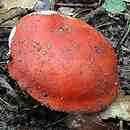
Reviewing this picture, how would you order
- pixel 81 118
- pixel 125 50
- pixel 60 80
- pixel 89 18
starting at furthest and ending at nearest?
pixel 89 18 < pixel 125 50 < pixel 81 118 < pixel 60 80

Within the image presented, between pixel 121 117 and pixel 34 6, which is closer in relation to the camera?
pixel 121 117

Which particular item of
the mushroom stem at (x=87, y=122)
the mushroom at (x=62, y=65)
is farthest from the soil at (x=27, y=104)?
the mushroom at (x=62, y=65)

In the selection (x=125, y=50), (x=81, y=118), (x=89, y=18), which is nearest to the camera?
(x=81, y=118)

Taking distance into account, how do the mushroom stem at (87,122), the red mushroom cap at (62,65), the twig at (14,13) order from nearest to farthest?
the red mushroom cap at (62,65)
the mushroom stem at (87,122)
the twig at (14,13)

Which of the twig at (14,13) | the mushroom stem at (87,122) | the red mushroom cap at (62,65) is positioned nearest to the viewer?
the red mushroom cap at (62,65)


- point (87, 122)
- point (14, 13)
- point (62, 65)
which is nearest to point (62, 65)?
point (62, 65)

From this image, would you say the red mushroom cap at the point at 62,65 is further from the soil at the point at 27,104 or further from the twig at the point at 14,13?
the twig at the point at 14,13

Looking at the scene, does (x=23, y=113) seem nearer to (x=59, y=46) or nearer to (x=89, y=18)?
(x=59, y=46)

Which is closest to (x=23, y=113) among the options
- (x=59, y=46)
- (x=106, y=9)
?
(x=59, y=46)
